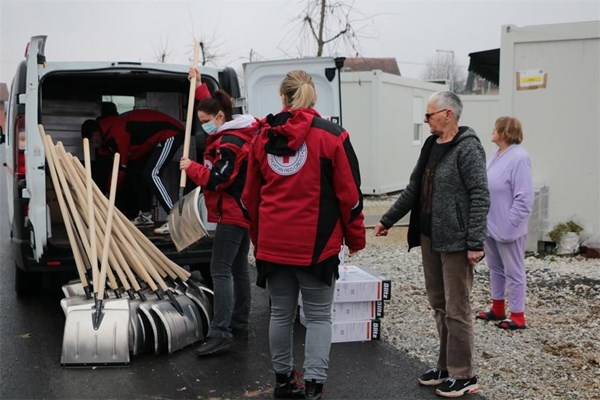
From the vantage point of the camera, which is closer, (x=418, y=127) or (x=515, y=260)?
(x=515, y=260)

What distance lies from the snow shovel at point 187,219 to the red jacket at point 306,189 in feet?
4.44

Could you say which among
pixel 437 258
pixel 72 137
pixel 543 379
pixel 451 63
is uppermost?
pixel 451 63

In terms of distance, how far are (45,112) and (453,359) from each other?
6.07 m

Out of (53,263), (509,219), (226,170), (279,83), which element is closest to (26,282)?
(53,263)

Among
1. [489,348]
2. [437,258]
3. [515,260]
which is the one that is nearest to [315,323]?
[437,258]

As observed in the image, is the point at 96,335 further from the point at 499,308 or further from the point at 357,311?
the point at 499,308

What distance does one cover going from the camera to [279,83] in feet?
22.7

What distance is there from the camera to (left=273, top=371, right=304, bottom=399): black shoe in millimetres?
4121

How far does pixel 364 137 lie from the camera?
616 inches

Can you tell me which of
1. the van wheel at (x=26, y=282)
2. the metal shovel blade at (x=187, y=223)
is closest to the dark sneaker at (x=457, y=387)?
the metal shovel blade at (x=187, y=223)

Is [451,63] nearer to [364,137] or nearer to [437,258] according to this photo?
[364,137]

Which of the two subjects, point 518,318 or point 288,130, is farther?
point 518,318

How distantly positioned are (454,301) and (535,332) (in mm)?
1794

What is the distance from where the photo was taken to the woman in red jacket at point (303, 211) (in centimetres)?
377
